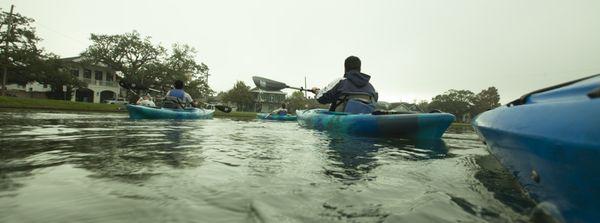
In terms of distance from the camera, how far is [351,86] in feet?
23.8

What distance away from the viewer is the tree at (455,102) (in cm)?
7138

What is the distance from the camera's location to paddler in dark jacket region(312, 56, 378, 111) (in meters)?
7.23

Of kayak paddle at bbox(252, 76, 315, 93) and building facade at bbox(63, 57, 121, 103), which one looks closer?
kayak paddle at bbox(252, 76, 315, 93)

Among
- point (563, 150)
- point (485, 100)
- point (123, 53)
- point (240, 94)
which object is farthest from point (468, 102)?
point (563, 150)

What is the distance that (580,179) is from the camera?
44.7 inches

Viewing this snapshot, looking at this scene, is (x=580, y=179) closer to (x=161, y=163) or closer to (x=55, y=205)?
(x=55, y=205)

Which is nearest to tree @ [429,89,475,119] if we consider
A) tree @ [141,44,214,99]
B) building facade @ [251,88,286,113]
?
building facade @ [251,88,286,113]

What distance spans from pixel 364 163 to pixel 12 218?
97.0 inches

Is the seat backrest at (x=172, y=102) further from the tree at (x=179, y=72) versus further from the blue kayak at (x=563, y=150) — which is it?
the tree at (x=179, y=72)

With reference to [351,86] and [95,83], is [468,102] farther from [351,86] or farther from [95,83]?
[351,86]

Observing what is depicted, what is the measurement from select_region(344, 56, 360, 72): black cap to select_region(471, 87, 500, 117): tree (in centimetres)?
7095

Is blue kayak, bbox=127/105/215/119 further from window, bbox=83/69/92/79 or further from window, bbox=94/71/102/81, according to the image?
window, bbox=94/71/102/81

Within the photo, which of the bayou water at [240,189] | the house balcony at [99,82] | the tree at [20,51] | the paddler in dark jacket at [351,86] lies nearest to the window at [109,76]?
the house balcony at [99,82]

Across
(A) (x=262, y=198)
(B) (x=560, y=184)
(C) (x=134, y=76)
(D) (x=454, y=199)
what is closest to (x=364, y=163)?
(D) (x=454, y=199)
